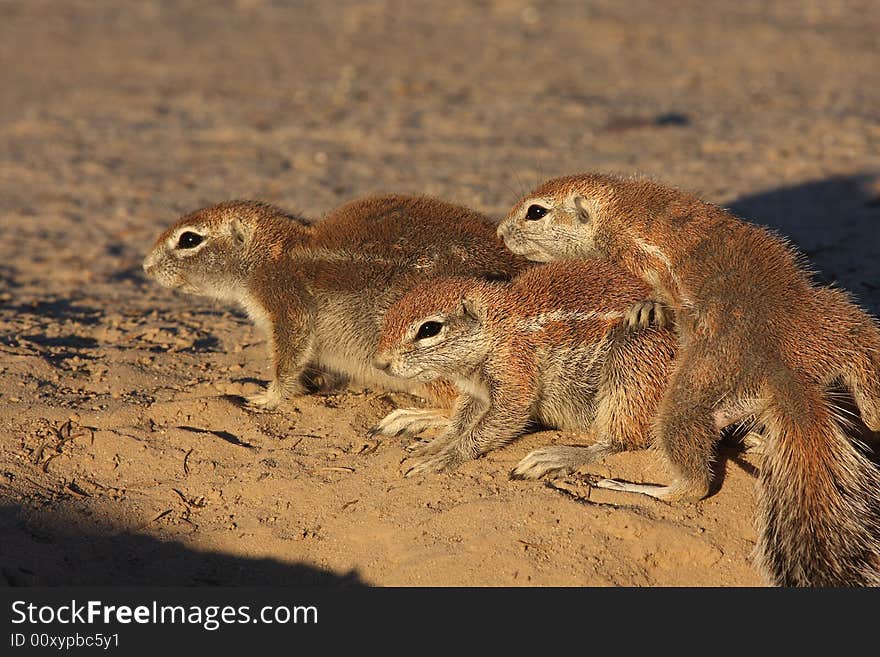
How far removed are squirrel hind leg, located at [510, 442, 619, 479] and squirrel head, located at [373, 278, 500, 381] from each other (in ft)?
1.81

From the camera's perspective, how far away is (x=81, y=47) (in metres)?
15.7

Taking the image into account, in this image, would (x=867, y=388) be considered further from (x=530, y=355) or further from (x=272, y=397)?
(x=272, y=397)

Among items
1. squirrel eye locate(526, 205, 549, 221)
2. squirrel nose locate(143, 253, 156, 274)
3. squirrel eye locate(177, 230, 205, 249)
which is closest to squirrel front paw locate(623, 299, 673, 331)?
squirrel eye locate(526, 205, 549, 221)

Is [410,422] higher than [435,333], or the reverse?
[435,333]

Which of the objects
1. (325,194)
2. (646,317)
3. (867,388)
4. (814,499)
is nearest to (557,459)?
(646,317)

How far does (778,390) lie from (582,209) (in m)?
1.73

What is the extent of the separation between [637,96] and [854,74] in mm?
2935

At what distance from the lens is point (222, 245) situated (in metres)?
6.04

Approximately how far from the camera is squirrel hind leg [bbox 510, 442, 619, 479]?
492 cm

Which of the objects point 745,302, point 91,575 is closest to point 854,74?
point 745,302

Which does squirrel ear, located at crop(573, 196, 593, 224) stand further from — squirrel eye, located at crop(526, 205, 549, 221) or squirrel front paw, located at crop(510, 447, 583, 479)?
squirrel front paw, located at crop(510, 447, 583, 479)

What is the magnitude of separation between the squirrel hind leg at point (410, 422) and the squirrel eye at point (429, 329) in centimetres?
63

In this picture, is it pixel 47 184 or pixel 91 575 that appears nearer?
pixel 91 575

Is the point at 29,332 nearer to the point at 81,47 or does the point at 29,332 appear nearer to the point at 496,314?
the point at 496,314
